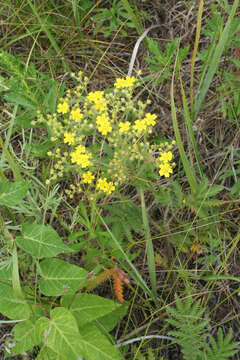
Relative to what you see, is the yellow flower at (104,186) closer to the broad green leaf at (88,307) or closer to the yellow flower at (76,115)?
the yellow flower at (76,115)

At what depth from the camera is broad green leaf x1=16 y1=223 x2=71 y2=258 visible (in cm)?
202

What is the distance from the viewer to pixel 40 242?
2047 mm

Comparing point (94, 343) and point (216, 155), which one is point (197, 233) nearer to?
point (216, 155)

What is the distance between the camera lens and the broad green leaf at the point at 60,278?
79.9 inches

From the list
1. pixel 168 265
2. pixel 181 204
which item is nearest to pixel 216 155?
pixel 181 204

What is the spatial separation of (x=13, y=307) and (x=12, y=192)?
2.22 feet

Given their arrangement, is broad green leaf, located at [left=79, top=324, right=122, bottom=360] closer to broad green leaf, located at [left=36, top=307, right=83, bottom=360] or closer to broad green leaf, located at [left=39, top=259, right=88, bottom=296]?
broad green leaf, located at [left=36, top=307, right=83, bottom=360]

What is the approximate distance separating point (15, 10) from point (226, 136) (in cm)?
219

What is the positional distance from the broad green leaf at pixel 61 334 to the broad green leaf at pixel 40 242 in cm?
32

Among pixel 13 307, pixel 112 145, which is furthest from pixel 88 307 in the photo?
pixel 112 145

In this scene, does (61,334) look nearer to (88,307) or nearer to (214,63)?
(88,307)

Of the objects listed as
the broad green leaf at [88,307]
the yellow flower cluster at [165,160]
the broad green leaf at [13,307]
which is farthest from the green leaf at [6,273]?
the yellow flower cluster at [165,160]

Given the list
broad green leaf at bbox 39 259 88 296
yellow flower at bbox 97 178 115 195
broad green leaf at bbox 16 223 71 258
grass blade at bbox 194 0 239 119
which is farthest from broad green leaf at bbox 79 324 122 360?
grass blade at bbox 194 0 239 119

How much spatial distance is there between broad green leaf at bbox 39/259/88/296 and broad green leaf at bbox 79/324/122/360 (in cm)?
29
